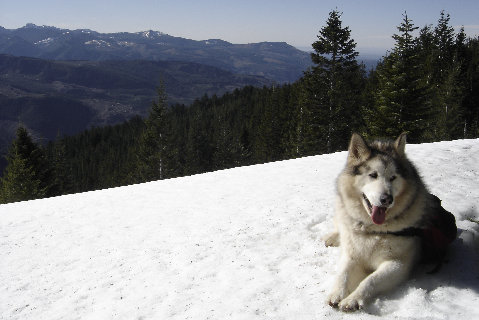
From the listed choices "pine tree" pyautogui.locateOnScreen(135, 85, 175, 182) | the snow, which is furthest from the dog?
"pine tree" pyautogui.locateOnScreen(135, 85, 175, 182)

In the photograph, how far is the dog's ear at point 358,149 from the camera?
4.46 meters

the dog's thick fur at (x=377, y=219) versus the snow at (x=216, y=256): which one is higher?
the dog's thick fur at (x=377, y=219)

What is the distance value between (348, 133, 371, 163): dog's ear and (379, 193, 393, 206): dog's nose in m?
0.62

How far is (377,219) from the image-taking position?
14.0ft

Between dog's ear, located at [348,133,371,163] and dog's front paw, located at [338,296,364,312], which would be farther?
dog's ear, located at [348,133,371,163]

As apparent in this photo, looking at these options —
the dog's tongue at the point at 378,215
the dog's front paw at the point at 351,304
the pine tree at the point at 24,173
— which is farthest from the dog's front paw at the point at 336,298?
the pine tree at the point at 24,173

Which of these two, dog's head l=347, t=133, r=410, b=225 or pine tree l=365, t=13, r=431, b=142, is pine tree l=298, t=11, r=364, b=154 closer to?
pine tree l=365, t=13, r=431, b=142

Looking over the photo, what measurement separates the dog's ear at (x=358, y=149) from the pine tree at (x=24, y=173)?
139ft

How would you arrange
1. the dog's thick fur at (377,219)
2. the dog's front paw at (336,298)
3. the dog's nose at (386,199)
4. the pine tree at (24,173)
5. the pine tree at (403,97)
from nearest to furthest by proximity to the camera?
the dog's nose at (386,199) → the dog's thick fur at (377,219) → the dog's front paw at (336,298) → the pine tree at (403,97) → the pine tree at (24,173)

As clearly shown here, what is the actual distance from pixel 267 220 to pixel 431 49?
65.0 metres

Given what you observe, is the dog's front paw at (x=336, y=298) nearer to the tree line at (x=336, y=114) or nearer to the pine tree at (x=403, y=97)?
the tree line at (x=336, y=114)

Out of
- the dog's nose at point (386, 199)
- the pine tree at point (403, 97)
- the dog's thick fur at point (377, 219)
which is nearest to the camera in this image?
the dog's nose at point (386, 199)

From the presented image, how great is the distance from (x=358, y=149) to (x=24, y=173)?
43260mm

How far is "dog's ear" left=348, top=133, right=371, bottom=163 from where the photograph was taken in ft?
14.6
